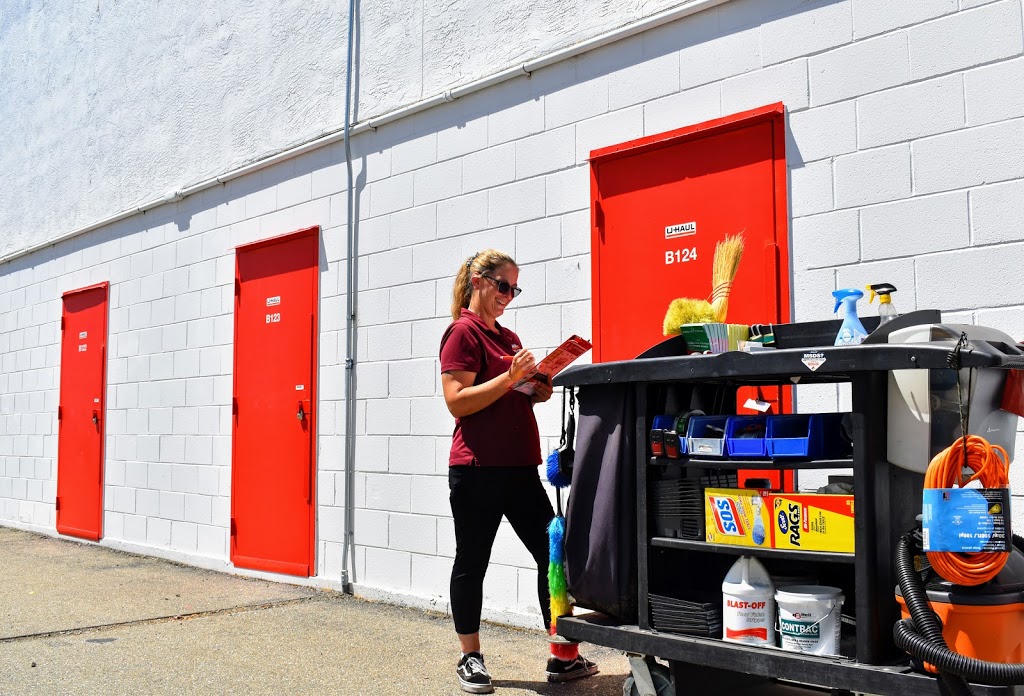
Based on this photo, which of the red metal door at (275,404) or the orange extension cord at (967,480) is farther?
the red metal door at (275,404)

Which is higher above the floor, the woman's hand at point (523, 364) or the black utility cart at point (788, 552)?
the woman's hand at point (523, 364)

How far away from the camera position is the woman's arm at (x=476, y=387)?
4.07m

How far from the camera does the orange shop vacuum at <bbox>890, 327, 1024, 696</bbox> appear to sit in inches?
101

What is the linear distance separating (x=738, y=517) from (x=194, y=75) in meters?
7.66

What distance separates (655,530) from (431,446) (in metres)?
3.33

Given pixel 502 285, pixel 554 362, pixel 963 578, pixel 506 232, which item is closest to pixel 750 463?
pixel 963 578

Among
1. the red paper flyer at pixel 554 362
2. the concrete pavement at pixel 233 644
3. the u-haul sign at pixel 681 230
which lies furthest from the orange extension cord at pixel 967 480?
the u-haul sign at pixel 681 230

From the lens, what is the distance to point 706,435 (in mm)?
3170

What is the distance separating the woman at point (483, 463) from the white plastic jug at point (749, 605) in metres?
1.43

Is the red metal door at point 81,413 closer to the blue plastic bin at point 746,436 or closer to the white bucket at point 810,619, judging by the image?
the blue plastic bin at point 746,436

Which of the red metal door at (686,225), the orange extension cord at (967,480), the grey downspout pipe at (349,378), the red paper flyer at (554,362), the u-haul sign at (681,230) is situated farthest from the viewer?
the grey downspout pipe at (349,378)

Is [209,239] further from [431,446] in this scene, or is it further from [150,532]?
[431,446]

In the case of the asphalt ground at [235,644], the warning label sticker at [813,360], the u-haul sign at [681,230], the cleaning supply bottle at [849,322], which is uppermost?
the u-haul sign at [681,230]

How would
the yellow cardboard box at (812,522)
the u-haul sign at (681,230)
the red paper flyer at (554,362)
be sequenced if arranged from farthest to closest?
1. the u-haul sign at (681,230)
2. the red paper flyer at (554,362)
3. the yellow cardboard box at (812,522)
